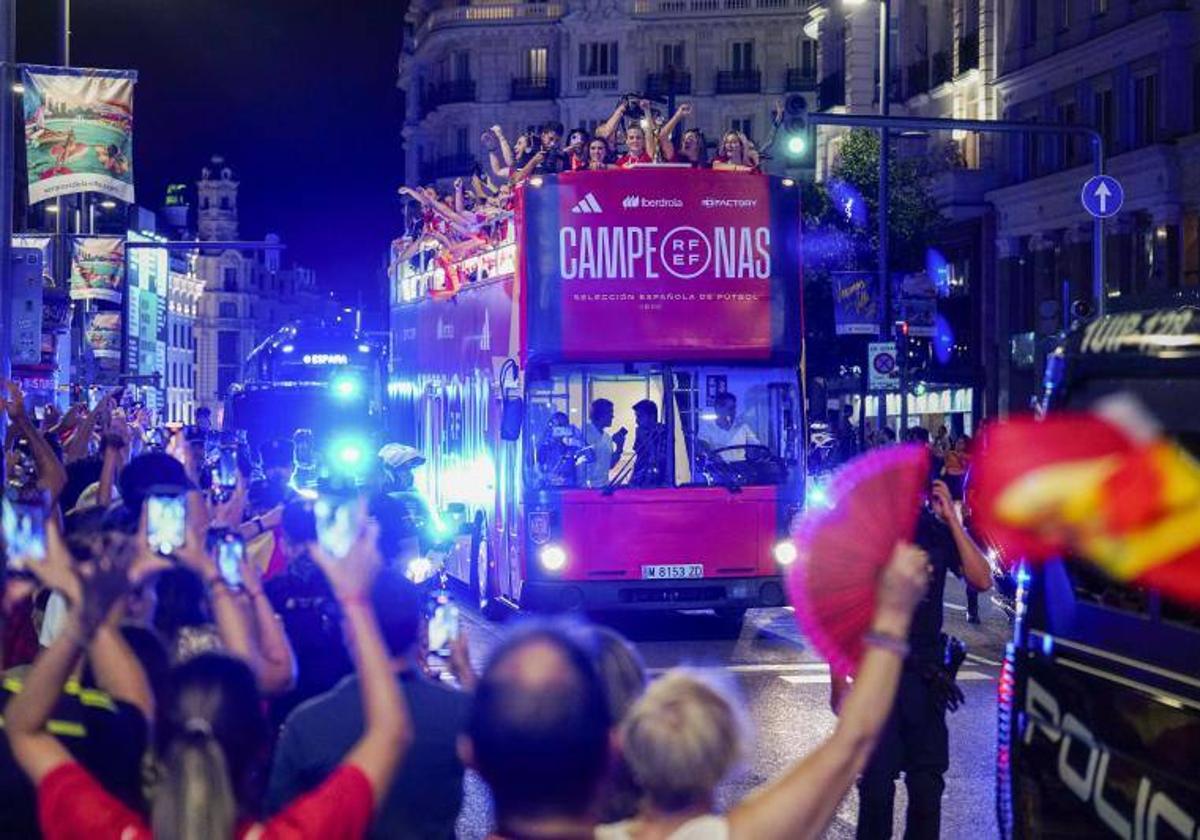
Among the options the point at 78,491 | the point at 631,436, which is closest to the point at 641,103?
the point at 631,436

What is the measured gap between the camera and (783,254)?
16984mm

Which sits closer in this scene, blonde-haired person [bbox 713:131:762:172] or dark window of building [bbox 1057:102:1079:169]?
blonde-haired person [bbox 713:131:762:172]

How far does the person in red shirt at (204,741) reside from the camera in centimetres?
371

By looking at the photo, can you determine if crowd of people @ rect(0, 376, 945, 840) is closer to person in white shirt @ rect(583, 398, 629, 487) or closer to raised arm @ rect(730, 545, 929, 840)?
raised arm @ rect(730, 545, 929, 840)

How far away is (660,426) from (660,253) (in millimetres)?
1521

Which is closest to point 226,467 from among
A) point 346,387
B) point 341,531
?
point 346,387

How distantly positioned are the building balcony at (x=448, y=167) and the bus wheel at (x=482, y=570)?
209ft

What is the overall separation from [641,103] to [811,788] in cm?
1728

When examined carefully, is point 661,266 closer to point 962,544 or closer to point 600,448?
point 600,448

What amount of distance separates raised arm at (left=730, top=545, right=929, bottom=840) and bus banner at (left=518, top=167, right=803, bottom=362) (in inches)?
497

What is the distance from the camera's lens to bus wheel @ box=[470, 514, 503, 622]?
19.0 metres

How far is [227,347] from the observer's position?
171 metres

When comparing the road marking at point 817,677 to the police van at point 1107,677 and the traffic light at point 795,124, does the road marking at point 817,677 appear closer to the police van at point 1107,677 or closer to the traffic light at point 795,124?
the traffic light at point 795,124

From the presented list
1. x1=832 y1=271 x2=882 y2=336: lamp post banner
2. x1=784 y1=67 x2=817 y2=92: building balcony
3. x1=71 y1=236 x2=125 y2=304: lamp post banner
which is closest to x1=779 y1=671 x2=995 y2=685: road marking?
x1=832 y1=271 x2=882 y2=336: lamp post banner
